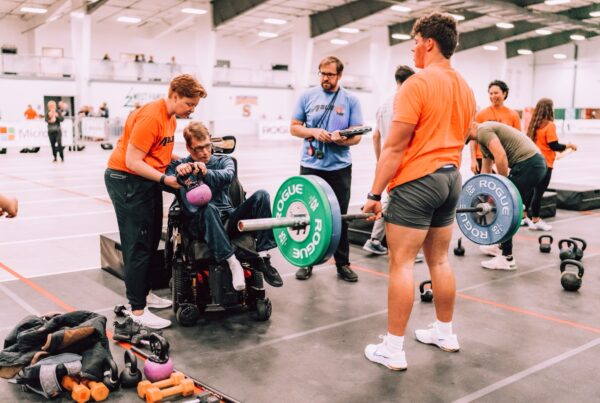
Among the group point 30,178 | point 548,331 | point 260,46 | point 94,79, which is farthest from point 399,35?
point 548,331

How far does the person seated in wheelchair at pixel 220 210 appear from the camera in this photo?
3.16 meters

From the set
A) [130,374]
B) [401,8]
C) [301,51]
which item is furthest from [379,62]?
[130,374]

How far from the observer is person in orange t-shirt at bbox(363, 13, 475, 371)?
2521mm

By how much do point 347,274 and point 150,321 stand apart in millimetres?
1562

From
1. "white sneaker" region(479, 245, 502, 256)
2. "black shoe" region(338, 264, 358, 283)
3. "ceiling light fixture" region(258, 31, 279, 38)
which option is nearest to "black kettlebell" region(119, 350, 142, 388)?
"black shoe" region(338, 264, 358, 283)

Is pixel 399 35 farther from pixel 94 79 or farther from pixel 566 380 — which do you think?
pixel 566 380

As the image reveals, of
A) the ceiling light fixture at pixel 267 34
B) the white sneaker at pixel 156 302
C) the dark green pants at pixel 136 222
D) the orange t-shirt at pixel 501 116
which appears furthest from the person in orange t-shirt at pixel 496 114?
the ceiling light fixture at pixel 267 34

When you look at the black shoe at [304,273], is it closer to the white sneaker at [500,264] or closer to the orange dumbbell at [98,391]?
the white sneaker at [500,264]

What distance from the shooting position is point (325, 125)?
4.14 m

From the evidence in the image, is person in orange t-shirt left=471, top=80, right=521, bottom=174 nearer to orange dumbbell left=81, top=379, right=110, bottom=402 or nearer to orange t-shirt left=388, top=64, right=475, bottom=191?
orange t-shirt left=388, top=64, right=475, bottom=191

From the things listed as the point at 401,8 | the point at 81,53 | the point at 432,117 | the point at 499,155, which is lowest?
the point at 499,155

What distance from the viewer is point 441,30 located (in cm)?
257

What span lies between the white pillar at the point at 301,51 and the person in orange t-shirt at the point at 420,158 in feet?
69.2

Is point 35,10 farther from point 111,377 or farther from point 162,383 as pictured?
point 162,383
